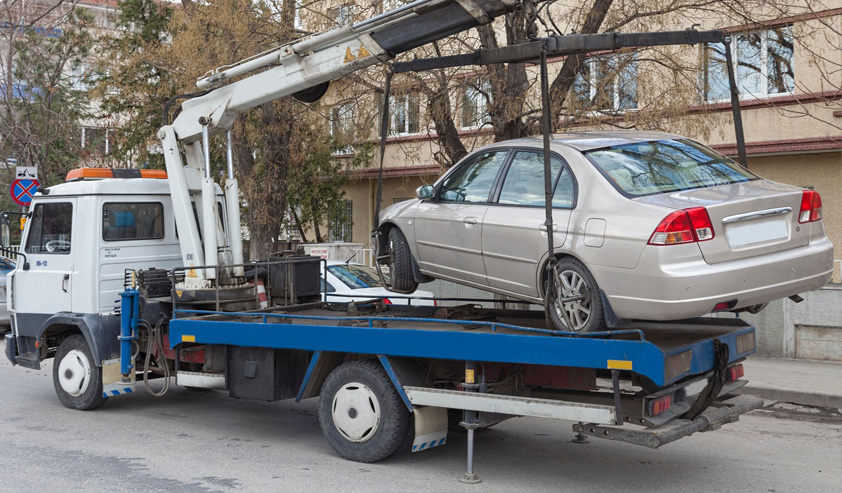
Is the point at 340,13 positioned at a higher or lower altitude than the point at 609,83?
higher

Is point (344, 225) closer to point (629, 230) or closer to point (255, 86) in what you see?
point (255, 86)

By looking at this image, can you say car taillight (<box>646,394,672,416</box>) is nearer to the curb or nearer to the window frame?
the curb

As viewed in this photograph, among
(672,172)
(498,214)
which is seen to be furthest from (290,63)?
(672,172)

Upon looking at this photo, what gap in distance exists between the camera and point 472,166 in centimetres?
738

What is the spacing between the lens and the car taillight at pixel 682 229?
5.53 meters

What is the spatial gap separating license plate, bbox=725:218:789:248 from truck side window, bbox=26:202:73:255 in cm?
649

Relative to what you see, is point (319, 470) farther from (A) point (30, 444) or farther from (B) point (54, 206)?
(B) point (54, 206)

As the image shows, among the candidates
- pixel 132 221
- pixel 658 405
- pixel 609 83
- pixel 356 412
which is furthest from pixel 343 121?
pixel 658 405

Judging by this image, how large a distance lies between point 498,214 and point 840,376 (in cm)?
656

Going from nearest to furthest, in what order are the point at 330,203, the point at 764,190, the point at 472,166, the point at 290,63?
1. the point at 764,190
2. the point at 472,166
3. the point at 290,63
4. the point at 330,203

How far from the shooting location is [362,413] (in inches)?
271

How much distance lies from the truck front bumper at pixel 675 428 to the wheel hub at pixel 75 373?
5326 millimetres

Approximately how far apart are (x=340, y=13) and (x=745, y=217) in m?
8.84

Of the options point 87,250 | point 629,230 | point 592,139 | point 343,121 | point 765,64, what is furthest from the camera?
point 765,64
